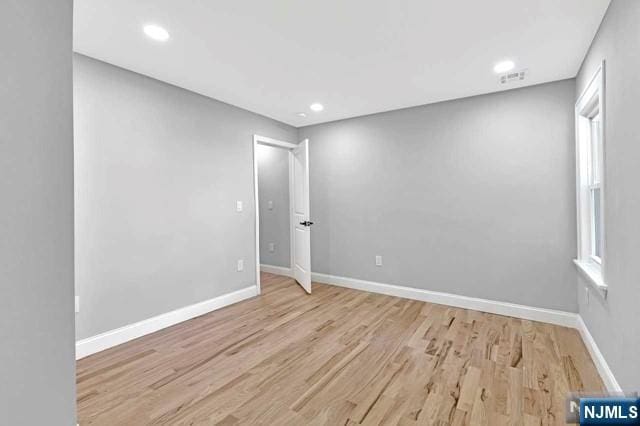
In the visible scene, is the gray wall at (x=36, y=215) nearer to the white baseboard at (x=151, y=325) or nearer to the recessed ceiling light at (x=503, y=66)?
the white baseboard at (x=151, y=325)

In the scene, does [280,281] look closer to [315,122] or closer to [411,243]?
[411,243]

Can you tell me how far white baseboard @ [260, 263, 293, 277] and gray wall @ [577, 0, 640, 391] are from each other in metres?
3.83

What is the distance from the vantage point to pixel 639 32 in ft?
4.66

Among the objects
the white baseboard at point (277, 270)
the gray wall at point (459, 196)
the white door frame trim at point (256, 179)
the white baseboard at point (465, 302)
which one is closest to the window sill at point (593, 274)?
the gray wall at point (459, 196)

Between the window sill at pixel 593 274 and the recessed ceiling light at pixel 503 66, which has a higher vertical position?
the recessed ceiling light at pixel 503 66

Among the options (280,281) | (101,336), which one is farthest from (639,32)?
(280,281)

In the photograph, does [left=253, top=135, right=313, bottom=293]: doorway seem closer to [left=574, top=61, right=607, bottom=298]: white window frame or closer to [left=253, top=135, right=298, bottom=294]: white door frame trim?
[left=253, top=135, right=298, bottom=294]: white door frame trim

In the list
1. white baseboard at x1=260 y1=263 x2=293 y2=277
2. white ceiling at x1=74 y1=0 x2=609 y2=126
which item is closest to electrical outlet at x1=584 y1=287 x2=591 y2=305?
white ceiling at x1=74 y1=0 x2=609 y2=126

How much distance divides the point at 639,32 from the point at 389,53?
Answer: 4.70 feet

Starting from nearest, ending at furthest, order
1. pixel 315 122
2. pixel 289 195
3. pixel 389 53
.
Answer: pixel 389 53, pixel 315 122, pixel 289 195

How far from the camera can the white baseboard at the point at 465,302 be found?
2.94 meters

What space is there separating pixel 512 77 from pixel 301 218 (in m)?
3.00

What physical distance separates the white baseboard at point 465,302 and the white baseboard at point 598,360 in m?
0.18

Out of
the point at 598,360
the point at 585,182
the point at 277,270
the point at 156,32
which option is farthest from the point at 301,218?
the point at 598,360
